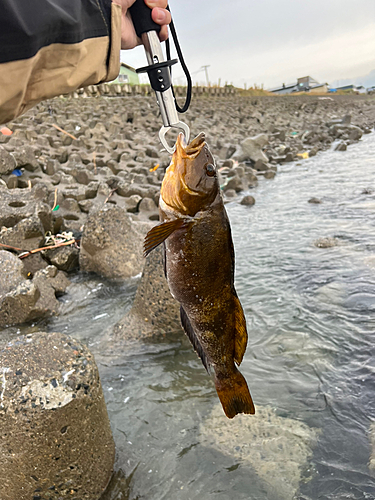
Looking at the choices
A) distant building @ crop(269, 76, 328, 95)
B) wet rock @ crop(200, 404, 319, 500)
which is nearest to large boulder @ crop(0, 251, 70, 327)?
wet rock @ crop(200, 404, 319, 500)

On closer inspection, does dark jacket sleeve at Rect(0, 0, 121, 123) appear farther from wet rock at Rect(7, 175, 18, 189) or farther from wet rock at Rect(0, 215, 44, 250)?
wet rock at Rect(7, 175, 18, 189)

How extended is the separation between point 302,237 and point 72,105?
1554 cm

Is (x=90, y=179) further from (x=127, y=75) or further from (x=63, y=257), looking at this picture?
(x=127, y=75)

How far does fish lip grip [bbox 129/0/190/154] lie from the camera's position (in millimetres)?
2020

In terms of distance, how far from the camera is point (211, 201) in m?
2.03

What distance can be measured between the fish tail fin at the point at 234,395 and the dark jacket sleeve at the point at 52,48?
1730 millimetres

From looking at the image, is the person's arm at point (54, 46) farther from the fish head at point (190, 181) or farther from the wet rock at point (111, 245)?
the wet rock at point (111, 245)

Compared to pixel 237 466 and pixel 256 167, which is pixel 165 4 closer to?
pixel 237 466

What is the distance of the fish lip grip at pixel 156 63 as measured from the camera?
6.63 feet

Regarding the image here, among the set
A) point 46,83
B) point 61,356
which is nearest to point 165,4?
point 46,83

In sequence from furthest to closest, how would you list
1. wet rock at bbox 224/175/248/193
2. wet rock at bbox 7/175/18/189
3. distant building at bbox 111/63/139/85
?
distant building at bbox 111/63/139/85 < wet rock at bbox 224/175/248/193 < wet rock at bbox 7/175/18/189

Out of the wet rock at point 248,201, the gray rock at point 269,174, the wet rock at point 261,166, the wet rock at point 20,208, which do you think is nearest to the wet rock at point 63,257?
the wet rock at point 20,208

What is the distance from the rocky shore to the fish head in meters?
4.00

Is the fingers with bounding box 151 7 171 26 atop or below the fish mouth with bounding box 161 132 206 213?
atop
